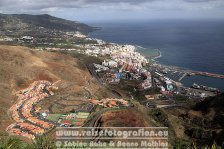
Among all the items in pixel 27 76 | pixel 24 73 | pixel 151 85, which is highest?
pixel 24 73

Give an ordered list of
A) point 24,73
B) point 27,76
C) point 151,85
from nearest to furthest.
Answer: point 27,76
point 24,73
point 151,85

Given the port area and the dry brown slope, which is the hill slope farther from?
the port area

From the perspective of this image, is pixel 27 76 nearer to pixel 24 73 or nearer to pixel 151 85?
pixel 24 73

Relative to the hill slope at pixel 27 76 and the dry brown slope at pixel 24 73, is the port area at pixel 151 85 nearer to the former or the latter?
the hill slope at pixel 27 76

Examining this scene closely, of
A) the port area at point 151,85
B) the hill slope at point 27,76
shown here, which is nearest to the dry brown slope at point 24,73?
the hill slope at point 27,76

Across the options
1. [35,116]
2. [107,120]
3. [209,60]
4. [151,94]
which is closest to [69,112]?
[35,116]

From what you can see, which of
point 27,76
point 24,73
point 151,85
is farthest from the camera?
point 151,85

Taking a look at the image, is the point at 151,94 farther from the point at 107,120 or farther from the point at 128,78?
the point at 107,120

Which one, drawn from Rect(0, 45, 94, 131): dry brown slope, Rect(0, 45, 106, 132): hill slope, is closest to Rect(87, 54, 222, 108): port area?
Rect(0, 45, 106, 132): hill slope

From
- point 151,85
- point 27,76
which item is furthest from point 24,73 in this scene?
point 151,85
